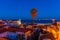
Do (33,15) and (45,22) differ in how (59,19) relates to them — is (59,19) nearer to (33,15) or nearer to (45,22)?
(45,22)

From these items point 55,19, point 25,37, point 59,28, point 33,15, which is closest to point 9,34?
point 25,37

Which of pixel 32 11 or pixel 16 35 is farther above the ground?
pixel 32 11

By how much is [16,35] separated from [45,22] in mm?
3666

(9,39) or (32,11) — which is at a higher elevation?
(32,11)

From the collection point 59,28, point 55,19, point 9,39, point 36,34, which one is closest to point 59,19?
Answer: point 55,19

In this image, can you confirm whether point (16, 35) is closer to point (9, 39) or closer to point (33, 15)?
point (9, 39)

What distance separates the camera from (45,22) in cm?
661

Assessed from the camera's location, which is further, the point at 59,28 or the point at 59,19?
the point at 59,19

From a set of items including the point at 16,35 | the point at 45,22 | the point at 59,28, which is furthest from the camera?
the point at 45,22

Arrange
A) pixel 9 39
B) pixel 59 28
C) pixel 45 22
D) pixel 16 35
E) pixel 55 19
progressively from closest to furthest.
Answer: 1. pixel 9 39
2. pixel 16 35
3. pixel 59 28
4. pixel 55 19
5. pixel 45 22

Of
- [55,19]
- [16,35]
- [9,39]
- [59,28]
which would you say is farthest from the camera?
Answer: [55,19]

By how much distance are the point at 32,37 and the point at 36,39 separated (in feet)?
0.30

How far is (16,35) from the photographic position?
303 cm

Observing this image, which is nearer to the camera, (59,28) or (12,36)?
(12,36)
